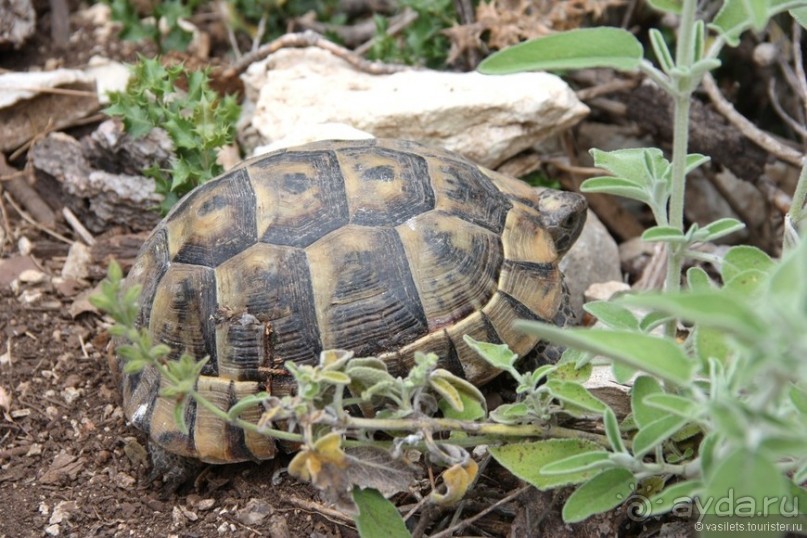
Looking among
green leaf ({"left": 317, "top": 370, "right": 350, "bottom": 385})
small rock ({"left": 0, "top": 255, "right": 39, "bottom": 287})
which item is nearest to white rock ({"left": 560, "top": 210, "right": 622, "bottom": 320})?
green leaf ({"left": 317, "top": 370, "right": 350, "bottom": 385})

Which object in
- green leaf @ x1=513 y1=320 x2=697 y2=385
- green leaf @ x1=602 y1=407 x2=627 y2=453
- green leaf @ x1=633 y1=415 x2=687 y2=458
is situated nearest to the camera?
green leaf @ x1=513 y1=320 x2=697 y2=385

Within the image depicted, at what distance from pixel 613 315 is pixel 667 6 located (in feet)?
2.41

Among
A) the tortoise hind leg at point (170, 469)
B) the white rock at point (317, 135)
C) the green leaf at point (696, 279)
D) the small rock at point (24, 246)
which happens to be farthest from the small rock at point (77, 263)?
the green leaf at point (696, 279)

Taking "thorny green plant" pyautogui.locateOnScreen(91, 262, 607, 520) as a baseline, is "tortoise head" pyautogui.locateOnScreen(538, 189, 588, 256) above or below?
below

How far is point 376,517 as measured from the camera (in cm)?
204

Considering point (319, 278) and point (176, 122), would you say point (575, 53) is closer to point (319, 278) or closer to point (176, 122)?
point (319, 278)

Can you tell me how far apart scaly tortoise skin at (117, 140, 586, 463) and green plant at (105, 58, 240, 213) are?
471mm

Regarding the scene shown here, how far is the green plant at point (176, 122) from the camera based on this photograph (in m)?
3.25

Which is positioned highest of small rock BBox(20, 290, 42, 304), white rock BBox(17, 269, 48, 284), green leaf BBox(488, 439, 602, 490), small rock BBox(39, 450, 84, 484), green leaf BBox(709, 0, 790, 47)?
green leaf BBox(709, 0, 790, 47)

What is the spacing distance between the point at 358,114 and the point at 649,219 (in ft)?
5.53

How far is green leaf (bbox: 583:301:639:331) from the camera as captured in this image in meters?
→ 2.08

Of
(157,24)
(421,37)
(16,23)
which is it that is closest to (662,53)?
(421,37)

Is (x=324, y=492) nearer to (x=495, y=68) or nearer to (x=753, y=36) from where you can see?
(x=495, y=68)

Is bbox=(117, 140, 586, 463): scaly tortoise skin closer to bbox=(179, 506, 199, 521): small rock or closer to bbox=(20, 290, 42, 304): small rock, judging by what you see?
bbox=(179, 506, 199, 521): small rock
